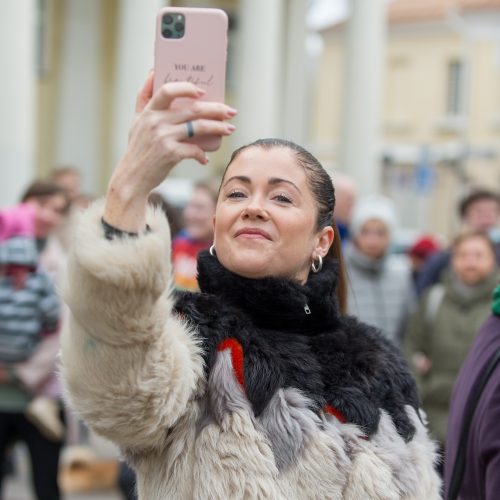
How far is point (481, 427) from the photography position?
3219mm

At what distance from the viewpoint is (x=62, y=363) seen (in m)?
2.59

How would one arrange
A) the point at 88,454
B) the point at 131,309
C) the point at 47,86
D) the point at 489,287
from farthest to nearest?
the point at 47,86 → the point at 88,454 → the point at 489,287 → the point at 131,309

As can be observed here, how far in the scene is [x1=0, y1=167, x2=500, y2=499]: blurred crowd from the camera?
6.19m

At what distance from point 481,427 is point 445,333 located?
3.71m

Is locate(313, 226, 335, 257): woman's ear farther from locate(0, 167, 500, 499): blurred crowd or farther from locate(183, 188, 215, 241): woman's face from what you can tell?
locate(183, 188, 215, 241): woman's face

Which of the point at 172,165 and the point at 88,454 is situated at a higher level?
the point at 172,165

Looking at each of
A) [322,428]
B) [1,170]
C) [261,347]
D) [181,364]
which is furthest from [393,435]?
[1,170]

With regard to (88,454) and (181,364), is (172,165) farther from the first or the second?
(88,454)

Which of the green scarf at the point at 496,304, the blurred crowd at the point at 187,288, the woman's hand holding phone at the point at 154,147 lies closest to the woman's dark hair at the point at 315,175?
the woman's hand holding phone at the point at 154,147

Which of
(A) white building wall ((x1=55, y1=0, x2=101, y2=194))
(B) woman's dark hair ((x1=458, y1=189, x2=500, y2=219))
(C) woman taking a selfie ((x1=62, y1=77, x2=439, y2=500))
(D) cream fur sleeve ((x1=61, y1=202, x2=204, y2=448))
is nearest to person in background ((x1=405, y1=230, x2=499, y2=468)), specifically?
(B) woman's dark hair ((x1=458, y1=189, x2=500, y2=219))

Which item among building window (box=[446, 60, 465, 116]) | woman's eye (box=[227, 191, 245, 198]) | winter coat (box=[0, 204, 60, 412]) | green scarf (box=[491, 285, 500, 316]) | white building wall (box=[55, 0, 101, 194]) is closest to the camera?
woman's eye (box=[227, 191, 245, 198])

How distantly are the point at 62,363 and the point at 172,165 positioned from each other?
0.49m

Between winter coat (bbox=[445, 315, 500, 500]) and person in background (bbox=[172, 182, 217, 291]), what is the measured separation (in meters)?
3.11

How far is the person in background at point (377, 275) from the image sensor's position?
713cm
